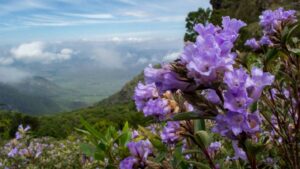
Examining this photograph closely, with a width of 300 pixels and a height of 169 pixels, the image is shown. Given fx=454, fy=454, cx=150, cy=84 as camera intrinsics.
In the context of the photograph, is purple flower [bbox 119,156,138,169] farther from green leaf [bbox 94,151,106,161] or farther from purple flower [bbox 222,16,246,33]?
purple flower [bbox 222,16,246,33]

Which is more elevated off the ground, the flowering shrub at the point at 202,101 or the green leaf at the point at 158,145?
the flowering shrub at the point at 202,101

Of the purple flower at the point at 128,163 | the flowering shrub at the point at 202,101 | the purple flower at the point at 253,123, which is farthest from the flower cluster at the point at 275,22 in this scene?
the purple flower at the point at 253,123

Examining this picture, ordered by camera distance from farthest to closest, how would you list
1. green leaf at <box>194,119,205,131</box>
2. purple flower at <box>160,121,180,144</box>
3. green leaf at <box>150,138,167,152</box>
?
green leaf at <box>150,138,167,152</box>, purple flower at <box>160,121,180,144</box>, green leaf at <box>194,119,205,131</box>

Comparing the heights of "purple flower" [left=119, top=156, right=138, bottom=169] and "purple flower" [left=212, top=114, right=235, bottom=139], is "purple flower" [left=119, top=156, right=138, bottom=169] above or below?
below

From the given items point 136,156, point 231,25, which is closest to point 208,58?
point 231,25

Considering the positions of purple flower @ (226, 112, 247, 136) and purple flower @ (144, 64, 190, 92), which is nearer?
purple flower @ (226, 112, 247, 136)

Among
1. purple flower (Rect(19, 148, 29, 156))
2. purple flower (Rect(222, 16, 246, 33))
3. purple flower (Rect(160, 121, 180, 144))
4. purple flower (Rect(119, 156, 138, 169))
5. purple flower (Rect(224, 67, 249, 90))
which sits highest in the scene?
purple flower (Rect(222, 16, 246, 33))

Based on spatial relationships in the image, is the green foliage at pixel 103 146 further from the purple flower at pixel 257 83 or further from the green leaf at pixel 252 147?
the purple flower at pixel 257 83

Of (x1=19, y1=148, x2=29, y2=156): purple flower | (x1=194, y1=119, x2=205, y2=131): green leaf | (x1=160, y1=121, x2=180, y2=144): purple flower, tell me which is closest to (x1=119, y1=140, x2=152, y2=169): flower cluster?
(x1=160, y1=121, x2=180, y2=144): purple flower
